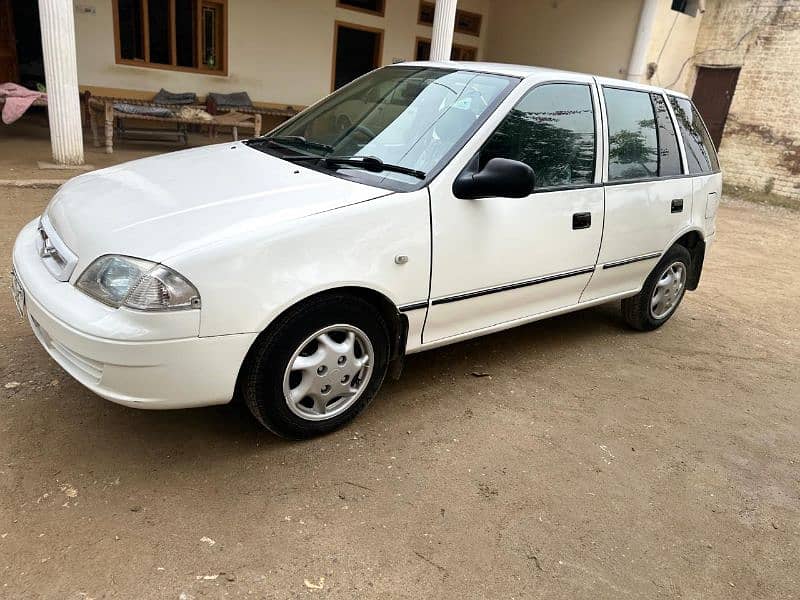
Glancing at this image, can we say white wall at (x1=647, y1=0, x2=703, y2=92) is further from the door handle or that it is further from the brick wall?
the door handle

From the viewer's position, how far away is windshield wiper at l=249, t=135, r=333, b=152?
3309 millimetres

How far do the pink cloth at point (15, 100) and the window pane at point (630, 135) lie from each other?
8618 millimetres

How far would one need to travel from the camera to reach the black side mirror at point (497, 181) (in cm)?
284

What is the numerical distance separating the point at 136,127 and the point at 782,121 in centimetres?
1336

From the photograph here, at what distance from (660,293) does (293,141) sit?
→ 2.93 meters

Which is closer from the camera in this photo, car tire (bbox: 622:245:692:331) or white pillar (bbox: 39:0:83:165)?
car tire (bbox: 622:245:692:331)

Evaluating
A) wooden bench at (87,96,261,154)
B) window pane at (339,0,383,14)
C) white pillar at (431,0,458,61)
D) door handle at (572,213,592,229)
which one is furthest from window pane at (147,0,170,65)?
door handle at (572,213,592,229)

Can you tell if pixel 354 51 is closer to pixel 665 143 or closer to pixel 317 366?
pixel 665 143

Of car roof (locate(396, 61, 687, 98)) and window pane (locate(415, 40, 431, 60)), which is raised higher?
window pane (locate(415, 40, 431, 60))

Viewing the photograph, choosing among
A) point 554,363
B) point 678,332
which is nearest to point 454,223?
point 554,363

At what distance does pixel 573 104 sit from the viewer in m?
3.61

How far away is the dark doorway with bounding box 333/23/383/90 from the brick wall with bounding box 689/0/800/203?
7.50 m

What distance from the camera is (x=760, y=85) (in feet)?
44.5

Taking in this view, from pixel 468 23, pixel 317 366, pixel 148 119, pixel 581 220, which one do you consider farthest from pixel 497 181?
pixel 468 23
